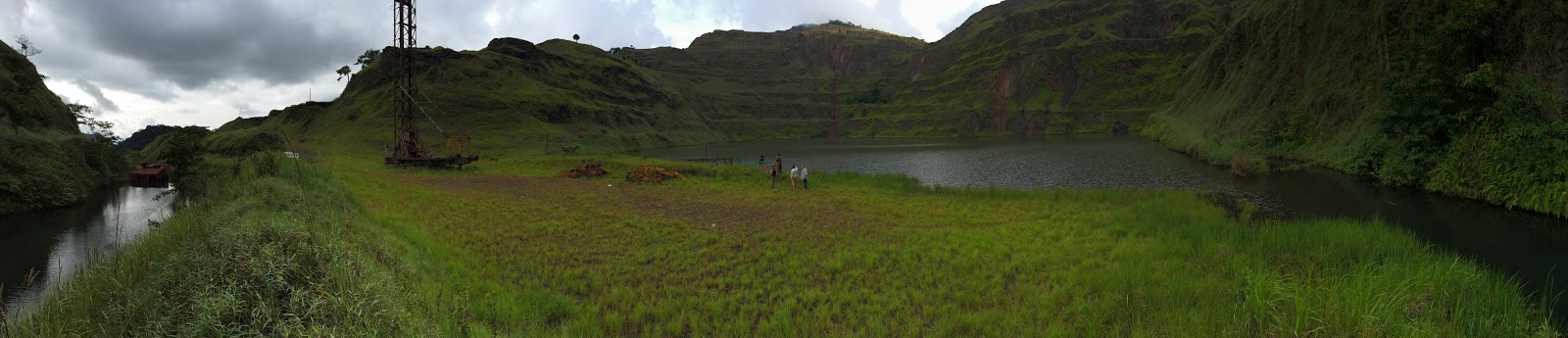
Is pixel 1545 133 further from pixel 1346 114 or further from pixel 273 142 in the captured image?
pixel 273 142

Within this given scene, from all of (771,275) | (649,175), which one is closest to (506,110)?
(649,175)

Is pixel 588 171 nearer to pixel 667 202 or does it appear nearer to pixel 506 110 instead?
pixel 667 202

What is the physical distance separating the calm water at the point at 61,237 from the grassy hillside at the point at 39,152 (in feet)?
2.88

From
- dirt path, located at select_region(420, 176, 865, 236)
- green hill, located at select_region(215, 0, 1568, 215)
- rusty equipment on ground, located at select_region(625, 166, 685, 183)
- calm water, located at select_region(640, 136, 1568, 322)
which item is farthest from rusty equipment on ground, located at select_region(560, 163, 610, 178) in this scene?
green hill, located at select_region(215, 0, 1568, 215)

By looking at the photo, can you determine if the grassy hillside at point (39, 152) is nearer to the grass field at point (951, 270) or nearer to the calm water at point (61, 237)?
the calm water at point (61, 237)

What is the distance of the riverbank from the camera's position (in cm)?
647

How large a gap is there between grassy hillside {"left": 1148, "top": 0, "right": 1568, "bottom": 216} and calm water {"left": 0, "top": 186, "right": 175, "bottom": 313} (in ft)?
133

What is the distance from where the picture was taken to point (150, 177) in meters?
38.0

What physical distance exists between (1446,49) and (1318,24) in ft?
85.4

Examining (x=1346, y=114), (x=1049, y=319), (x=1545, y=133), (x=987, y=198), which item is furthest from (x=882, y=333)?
(x=1346, y=114)

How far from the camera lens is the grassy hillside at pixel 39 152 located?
86.8ft

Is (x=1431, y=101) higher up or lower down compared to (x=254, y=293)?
higher up

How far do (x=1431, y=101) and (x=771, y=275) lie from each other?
109 ft

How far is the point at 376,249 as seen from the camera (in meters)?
10.1
